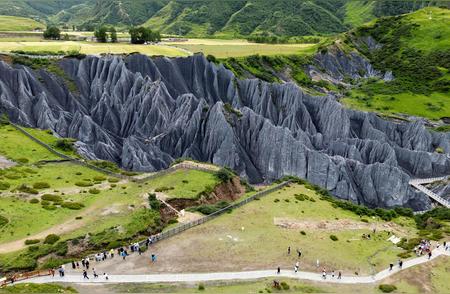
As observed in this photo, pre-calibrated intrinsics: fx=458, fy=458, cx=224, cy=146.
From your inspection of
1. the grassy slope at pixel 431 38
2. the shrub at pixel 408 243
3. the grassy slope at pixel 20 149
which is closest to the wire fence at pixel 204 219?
the shrub at pixel 408 243

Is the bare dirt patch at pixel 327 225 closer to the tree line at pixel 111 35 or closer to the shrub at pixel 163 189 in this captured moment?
the shrub at pixel 163 189

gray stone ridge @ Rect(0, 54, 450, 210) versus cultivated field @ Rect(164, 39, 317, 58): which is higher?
cultivated field @ Rect(164, 39, 317, 58)

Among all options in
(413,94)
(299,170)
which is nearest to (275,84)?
(299,170)

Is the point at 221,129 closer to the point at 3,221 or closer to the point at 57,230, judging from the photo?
the point at 57,230

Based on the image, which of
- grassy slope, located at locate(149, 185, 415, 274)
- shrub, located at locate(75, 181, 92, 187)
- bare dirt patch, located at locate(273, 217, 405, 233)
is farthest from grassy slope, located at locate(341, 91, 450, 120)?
shrub, located at locate(75, 181, 92, 187)

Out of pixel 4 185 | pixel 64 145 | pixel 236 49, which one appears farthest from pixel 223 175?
pixel 236 49

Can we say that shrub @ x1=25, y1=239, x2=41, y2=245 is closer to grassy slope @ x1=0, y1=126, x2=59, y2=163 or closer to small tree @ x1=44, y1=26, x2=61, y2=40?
grassy slope @ x1=0, y1=126, x2=59, y2=163
